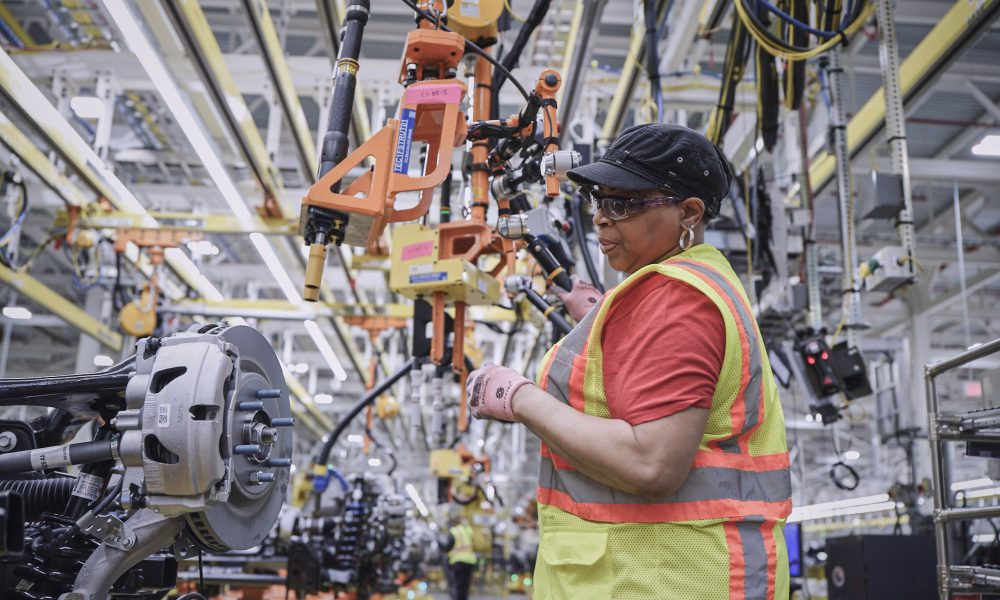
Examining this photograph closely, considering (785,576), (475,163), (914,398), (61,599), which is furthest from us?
(914,398)

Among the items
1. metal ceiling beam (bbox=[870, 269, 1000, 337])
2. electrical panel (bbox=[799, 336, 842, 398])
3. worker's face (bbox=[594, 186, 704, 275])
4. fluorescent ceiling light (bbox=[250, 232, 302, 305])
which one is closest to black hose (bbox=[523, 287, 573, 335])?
worker's face (bbox=[594, 186, 704, 275])

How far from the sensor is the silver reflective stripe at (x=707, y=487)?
4.74 ft

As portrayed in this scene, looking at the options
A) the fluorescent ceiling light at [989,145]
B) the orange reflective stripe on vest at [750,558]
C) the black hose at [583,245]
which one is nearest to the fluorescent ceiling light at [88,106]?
the black hose at [583,245]

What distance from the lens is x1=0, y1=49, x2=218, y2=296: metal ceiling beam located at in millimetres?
5941

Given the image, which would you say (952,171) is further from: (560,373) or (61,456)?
(61,456)

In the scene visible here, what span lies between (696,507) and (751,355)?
28 cm

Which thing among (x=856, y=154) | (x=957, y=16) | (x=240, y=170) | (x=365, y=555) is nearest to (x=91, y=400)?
(x=957, y=16)

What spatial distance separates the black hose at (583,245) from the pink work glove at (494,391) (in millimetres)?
2671

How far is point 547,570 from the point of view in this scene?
1.55m

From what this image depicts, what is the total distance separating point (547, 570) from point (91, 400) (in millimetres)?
1136

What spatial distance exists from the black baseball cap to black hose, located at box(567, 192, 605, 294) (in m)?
2.63

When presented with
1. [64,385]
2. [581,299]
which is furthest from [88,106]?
[64,385]

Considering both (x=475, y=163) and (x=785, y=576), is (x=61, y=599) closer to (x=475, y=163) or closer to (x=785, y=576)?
(x=785, y=576)

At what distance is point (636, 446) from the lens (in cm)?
138
